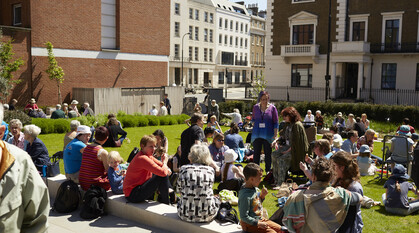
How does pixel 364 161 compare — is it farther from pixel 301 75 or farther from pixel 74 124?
pixel 301 75

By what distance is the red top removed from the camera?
7.09 meters

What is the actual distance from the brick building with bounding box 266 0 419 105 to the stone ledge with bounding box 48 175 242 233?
28.9m

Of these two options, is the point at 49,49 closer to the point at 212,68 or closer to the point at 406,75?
the point at 406,75

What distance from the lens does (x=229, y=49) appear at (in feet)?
285

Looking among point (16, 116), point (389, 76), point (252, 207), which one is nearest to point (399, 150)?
point (252, 207)

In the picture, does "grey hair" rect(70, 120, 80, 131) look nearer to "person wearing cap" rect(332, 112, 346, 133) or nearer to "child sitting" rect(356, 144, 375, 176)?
"child sitting" rect(356, 144, 375, 176)

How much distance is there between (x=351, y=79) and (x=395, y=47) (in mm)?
4794

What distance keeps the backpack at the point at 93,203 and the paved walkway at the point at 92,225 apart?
0.34ft

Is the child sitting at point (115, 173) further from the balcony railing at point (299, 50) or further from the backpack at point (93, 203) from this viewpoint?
the balcony railing at point (299, 50)

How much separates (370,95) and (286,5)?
37.5 ft

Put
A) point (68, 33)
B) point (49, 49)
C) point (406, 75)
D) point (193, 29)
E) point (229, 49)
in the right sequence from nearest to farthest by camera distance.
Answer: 1. point (49, 49)
2. point (68, 33)
3. point (406, 75)
4. point (193, 29)
5. point (229, 49)

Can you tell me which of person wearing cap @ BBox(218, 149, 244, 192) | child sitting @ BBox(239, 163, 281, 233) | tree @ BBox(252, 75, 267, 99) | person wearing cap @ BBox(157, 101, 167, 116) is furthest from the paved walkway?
tree @ BBox(252, 75, 267, 99)

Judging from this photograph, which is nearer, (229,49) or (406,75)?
(406,75)

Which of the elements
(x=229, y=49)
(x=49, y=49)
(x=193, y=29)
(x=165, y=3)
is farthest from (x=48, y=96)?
(x=229, y=49)
